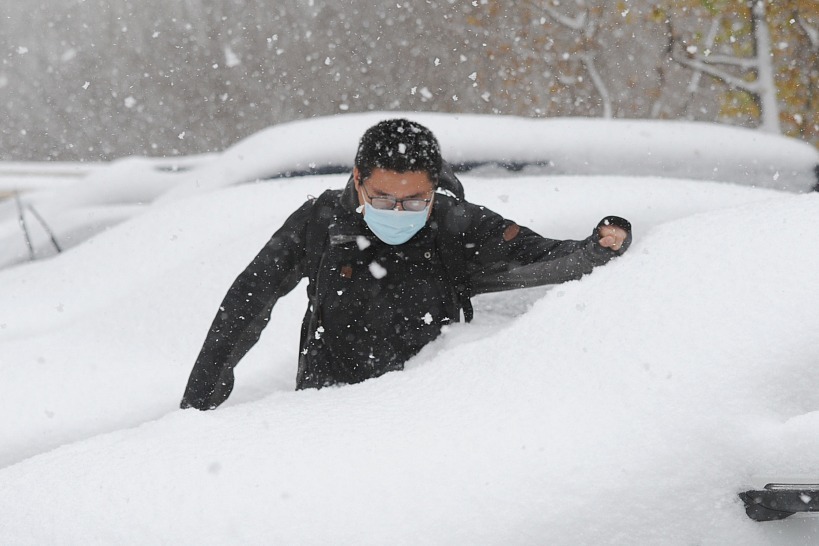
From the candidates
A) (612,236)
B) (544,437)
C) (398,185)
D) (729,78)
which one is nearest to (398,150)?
(398,185)

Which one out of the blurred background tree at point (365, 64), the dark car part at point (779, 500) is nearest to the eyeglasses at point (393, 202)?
the dark car part at point (779, 500)

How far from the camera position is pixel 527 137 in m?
3.54

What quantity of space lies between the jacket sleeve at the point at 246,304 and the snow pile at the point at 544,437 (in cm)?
17

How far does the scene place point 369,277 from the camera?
179 cm

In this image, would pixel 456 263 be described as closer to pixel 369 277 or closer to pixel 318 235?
pixel 369 277

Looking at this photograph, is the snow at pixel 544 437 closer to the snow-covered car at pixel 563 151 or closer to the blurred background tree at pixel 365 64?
the snow-covered car at pixel 563 151

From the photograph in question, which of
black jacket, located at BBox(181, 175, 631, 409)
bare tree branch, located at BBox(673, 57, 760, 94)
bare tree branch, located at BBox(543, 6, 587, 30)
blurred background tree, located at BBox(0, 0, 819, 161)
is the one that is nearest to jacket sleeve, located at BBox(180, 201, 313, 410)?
black jacket, located at BBox(181, 175, 631, 409)

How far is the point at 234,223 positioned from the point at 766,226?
6.81 ft

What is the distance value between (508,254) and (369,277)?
0.33m

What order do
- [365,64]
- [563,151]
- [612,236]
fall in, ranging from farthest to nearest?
1. [365,64]
2. [563,151]
3. [612,236]

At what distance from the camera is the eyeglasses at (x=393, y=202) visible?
5.52ft

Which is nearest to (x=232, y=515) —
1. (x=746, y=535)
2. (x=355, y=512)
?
(x=355, y=512)

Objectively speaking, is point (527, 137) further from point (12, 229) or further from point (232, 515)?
point (12, 229)

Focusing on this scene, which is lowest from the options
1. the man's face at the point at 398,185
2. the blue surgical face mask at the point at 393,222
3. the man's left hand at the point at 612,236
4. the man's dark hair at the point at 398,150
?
the man's left hand at the point at 612,236
